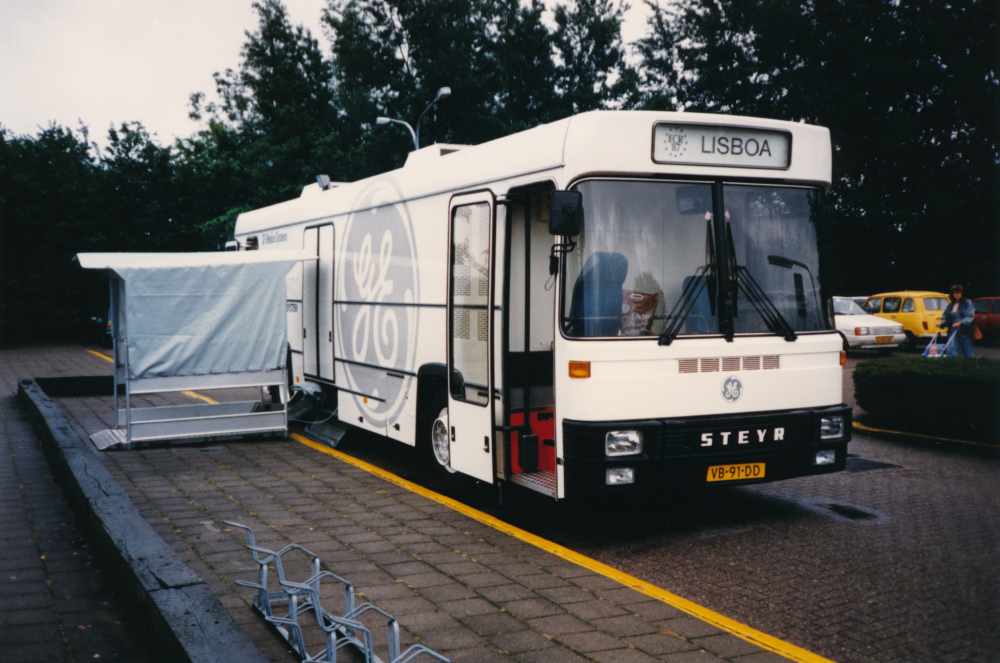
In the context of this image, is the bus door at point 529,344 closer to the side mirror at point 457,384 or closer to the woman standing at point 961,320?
the side mirror at point 457,384

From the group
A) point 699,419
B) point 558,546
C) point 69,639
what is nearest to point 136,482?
point 69,639

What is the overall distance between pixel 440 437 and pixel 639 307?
9.19 ft

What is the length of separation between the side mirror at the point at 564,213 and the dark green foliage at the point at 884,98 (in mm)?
24207

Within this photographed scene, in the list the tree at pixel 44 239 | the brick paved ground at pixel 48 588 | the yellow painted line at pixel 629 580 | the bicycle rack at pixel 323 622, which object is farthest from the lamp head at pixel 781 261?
the tree at pixel 44 239

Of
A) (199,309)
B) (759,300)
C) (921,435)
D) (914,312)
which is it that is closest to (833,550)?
(759,300)

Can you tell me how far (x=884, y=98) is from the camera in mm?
30469

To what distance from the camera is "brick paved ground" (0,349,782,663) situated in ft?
14.7

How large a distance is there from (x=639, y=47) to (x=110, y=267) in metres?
29.3

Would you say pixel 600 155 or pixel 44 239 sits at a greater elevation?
pixel 44 239

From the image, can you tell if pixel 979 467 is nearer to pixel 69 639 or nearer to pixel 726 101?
pixel 69 639

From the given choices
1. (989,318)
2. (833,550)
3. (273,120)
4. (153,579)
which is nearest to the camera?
(153,579)

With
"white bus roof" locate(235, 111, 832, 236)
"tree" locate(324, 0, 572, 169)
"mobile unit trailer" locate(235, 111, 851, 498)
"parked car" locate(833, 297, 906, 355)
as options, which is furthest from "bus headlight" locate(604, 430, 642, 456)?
"tree" locate(324, 0, 572, 169)

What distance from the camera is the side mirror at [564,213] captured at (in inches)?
229

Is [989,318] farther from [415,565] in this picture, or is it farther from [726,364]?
[415,565]
